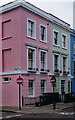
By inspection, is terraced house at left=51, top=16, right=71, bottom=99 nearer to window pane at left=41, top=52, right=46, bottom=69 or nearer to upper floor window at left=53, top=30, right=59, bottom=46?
upper floor window at left=53, top=30, right=59, bottom=46

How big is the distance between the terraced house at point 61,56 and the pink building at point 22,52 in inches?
92.0

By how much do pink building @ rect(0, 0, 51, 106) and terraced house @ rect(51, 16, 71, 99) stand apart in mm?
2336

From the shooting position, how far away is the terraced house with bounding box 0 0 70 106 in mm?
21250

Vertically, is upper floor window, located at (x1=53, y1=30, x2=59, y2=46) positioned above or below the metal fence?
above

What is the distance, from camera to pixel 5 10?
896 inches

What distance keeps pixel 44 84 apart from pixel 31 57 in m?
3.94

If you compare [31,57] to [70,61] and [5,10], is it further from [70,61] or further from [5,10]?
[70,61]

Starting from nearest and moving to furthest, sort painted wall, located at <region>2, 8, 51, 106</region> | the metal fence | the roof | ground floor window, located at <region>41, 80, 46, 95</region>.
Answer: the metal fence → painted wall, located at <region>2, 8, 51, 106</region> → the roof → ground floor window, located at <region>41, 80, 46, 95</region>

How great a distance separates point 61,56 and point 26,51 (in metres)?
7.49

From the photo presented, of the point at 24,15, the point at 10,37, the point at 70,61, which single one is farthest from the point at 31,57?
the point at 70,61

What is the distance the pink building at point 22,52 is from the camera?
69.5ft

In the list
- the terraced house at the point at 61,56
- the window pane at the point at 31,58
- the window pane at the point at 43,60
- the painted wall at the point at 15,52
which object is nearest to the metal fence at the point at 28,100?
the painted wall at the point at 15,52

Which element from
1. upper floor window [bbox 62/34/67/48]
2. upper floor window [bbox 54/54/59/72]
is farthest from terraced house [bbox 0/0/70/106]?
upper floor window [bbox 62/34/67/48]

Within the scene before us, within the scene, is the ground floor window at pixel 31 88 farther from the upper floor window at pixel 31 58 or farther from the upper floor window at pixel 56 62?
the upper floor window at pixel 56 62
